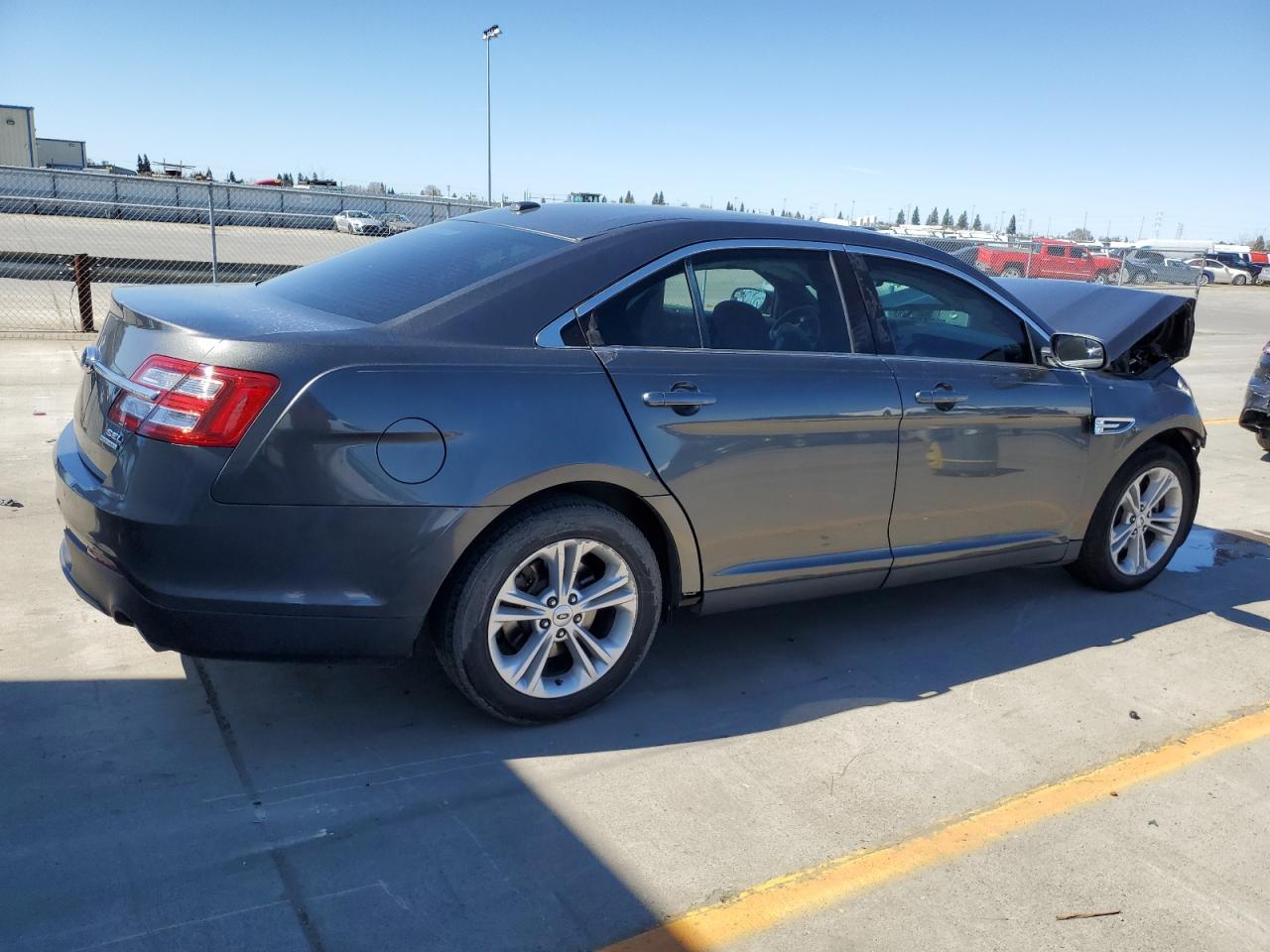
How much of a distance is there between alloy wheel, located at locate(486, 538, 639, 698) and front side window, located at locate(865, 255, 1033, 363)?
59.2 inches

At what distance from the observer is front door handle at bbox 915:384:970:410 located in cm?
413

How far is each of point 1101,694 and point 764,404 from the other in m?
1.81

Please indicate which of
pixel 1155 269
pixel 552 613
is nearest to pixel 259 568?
pixel 552 613

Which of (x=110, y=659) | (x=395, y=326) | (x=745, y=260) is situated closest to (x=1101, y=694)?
(x=745, y=260)

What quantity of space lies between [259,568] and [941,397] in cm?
264

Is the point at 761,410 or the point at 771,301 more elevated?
the point at 771,301

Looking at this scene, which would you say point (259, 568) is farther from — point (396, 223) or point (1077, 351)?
point (396, 223)

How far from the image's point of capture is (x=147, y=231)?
18.2 meters

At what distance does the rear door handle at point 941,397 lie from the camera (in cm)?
413

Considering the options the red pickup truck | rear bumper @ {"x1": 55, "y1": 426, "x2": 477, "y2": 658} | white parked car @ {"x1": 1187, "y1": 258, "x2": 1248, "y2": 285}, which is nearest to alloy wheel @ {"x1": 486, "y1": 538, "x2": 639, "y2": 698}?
rear bumper @ {"x1": 55, "y1": 426, "x2": 477, "y2": 658}

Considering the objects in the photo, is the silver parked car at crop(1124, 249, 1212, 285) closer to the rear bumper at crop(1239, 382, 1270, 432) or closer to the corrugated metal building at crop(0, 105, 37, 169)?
the rear bumper at crop(1239, 382, 1270, 432)

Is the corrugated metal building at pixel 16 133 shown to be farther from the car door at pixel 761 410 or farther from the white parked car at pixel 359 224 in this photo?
the car door at pixel 761 410

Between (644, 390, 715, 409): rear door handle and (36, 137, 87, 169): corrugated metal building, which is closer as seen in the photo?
(644, 390, 715, 409): rear door handle

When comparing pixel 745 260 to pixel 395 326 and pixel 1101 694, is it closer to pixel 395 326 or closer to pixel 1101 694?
pixel 395 326
